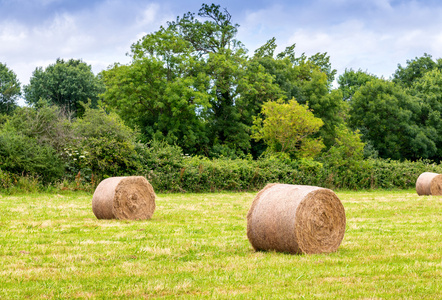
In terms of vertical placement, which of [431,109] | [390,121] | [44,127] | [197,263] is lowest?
[197,263]

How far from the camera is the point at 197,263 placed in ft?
27.2

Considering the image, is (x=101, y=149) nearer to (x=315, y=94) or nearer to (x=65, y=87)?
(x=315, y=94)

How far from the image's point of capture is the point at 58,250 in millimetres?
9312

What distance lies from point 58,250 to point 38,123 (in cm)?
2067

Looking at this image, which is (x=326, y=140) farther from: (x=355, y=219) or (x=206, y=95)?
(x=355, y=219)

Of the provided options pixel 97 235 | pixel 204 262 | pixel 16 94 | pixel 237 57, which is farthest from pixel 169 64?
pixel 204 262

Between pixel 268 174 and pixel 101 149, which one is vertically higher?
pixel 101 149

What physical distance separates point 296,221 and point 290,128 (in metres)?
32.0

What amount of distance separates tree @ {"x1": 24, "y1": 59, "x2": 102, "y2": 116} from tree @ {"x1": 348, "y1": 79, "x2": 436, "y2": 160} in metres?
31.4

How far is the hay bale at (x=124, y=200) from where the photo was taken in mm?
14828

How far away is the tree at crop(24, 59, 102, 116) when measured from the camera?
62156mm

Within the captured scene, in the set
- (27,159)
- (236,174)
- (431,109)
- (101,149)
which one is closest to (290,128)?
(236,174)

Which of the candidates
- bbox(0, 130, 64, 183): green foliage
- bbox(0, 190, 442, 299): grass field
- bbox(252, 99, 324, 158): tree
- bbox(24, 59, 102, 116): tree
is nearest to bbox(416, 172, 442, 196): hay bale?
bbox(252, 99, 324, 158): tree

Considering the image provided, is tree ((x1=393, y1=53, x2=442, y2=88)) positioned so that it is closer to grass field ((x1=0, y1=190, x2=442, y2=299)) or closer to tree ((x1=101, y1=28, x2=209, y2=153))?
tree ((x1=101, y1=28, x2=209, y2=153))
